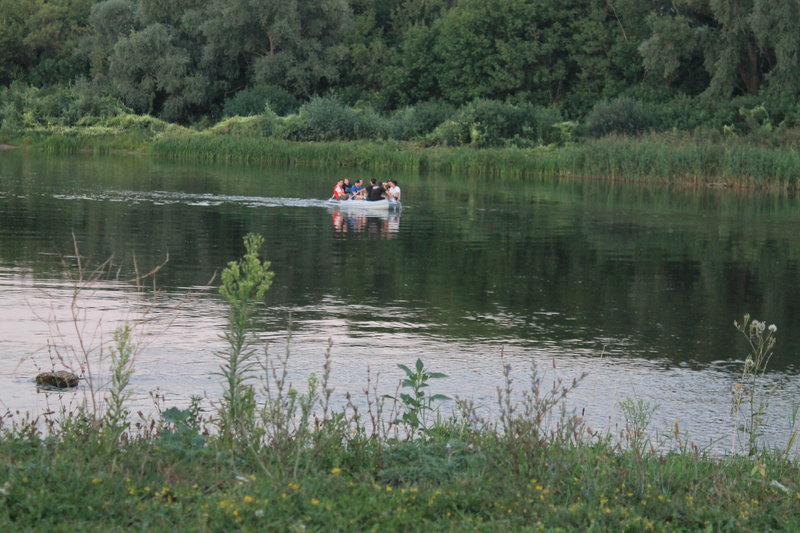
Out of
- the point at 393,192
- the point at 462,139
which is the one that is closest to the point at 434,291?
the point at 393,192

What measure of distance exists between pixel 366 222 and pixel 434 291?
13.9 meters

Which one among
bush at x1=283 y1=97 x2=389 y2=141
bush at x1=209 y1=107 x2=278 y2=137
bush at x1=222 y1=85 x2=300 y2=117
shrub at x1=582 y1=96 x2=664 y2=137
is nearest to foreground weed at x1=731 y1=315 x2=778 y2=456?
shrub at x1=582 y1=96 x2=664 y2=137

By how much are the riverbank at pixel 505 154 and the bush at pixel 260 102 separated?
4.81 meters

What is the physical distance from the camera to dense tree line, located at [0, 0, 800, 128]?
3024 inches

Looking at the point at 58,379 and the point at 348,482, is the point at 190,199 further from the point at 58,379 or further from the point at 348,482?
the point at 348,482

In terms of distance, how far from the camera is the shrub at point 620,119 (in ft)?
214

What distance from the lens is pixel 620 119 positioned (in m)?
65.3

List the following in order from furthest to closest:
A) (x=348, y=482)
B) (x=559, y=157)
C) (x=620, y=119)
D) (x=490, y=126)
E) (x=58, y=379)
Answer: (x=490, y=126) → (x=620, y=119) → (x=559, y=157) → (x=58, y=379) → (x=348, y=482)

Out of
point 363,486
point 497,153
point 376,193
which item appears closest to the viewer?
point 363,486

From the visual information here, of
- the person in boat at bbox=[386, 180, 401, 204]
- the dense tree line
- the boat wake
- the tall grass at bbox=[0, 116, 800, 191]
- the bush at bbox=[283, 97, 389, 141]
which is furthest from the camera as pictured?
the dense tree line

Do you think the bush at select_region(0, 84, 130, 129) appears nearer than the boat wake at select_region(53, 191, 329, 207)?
No

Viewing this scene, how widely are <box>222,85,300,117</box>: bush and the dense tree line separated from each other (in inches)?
3.8

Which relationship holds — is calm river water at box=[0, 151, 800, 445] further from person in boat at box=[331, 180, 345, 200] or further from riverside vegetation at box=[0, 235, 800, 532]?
riverside vegetation at box=[0, 235, 800, 532]

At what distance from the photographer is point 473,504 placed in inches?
284
